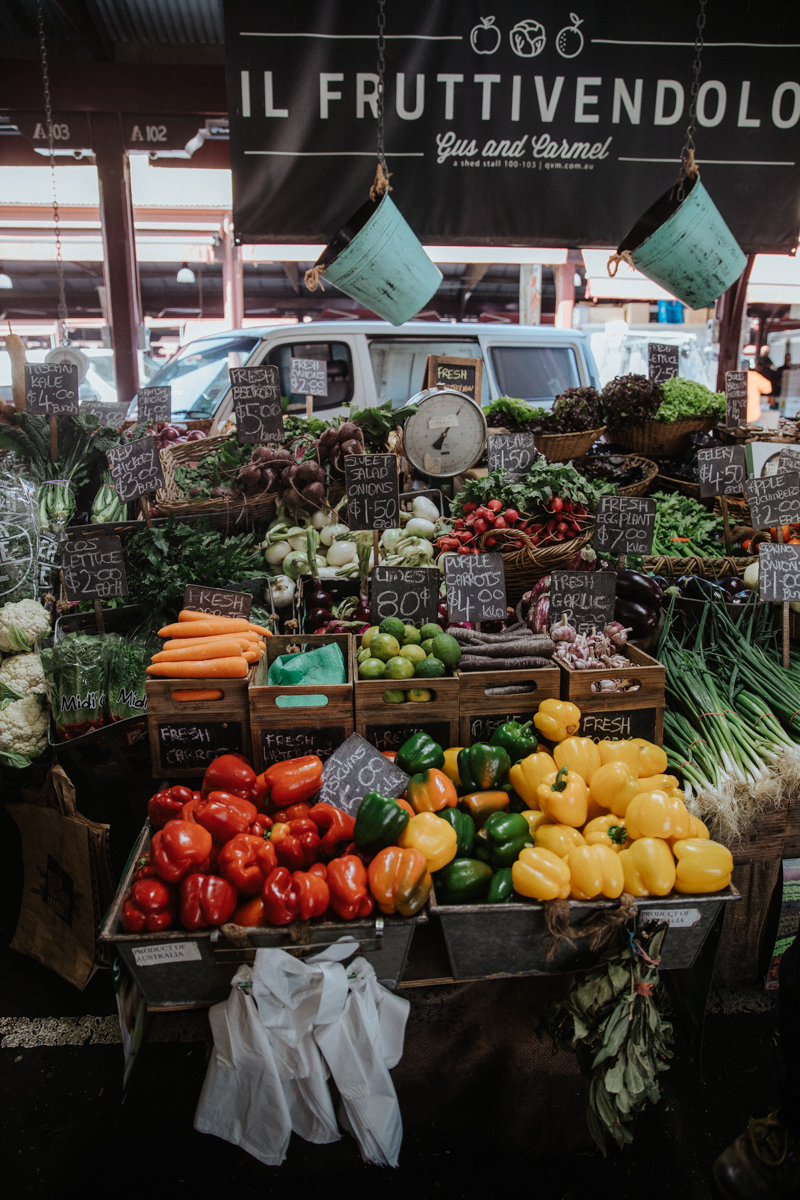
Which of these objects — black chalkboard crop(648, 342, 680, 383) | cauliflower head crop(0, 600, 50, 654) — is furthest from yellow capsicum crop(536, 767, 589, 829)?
black chalkboard crop(648, 342, 680, 383)

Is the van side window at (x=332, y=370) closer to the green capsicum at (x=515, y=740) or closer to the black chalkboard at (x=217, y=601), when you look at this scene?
the black chalkboard at (x=217, y=601)

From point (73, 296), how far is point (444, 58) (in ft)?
57.5

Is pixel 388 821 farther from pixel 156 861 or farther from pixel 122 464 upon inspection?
pixel 122 464

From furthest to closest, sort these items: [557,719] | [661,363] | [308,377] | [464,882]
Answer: [661,363], [308,377], [557,719], [464,882]

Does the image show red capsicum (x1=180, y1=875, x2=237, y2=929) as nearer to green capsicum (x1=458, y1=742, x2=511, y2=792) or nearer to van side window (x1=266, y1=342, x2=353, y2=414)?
green capsicum (x1=458, y1=742, x2=511, y2=792)

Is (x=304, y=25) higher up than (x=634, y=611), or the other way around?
(x=304, y=25)

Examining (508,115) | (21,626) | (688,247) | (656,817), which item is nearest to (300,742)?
(656,817)

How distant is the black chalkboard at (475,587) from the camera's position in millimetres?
2430

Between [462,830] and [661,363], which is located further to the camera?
[661,363]

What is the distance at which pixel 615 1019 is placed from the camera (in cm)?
166

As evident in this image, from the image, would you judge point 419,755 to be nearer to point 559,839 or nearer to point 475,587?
point 559,839

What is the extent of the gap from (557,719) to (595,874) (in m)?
0.49

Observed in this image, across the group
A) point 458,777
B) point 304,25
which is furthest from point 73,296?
point 458,777

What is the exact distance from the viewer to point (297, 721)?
2090 millimetres
